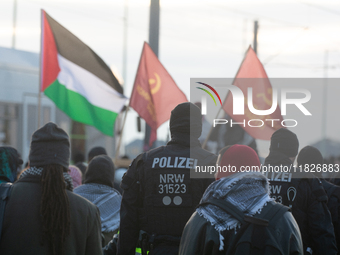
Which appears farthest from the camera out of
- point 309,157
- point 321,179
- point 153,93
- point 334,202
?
point 153,93

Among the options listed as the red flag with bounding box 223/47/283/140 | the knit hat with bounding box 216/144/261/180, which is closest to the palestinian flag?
the red flag with bounding box 223/47/283/140

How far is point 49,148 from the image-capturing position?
118 inches

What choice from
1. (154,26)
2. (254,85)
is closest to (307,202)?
(254,85)

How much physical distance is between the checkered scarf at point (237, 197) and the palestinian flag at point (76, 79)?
6157 millimetres

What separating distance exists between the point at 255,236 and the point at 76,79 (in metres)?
6.64

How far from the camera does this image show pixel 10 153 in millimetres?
3865

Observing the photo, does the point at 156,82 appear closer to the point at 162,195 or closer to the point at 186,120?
the point at 186,120

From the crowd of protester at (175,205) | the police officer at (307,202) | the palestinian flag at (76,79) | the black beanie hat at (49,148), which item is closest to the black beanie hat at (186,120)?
the crowd of protester at (175,205)

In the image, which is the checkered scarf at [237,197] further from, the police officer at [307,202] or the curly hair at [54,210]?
the police officer at [307,202]

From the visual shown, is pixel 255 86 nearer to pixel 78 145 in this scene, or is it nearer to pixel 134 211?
pixel 134 211

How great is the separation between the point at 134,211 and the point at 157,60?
202 inches

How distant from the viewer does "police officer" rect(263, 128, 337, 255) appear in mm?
4156

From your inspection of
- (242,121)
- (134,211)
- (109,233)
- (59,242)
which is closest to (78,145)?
Answer: (242,121)

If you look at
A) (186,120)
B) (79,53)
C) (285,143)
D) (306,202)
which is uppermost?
(79,53)
